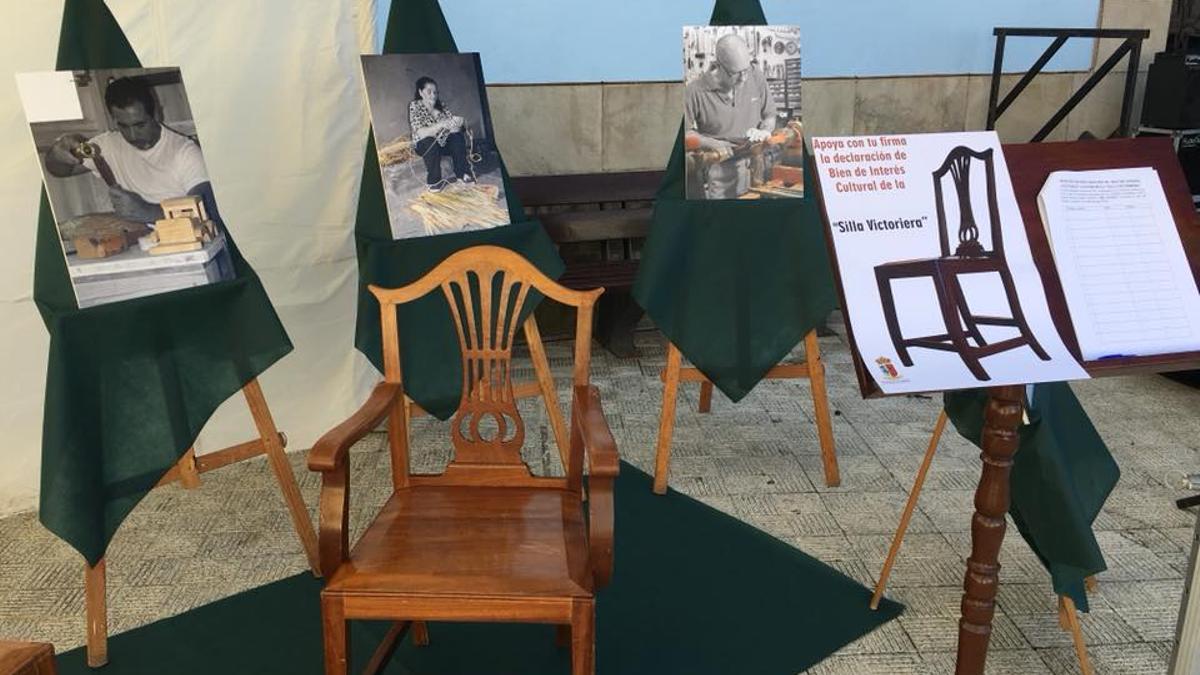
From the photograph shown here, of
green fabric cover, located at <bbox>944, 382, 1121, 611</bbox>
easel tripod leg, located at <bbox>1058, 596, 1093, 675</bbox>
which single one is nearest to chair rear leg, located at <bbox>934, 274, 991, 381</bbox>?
green fabric cover, located at <bbox>944, 382, 1121, 611</bbox>

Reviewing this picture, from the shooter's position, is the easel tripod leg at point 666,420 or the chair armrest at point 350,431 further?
the easel tripod leg at point 666,420

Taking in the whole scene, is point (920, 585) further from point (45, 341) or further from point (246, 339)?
point (45, 341)

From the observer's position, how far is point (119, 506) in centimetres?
202

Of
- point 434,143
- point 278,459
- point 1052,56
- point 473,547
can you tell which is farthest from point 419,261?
point 1052,56

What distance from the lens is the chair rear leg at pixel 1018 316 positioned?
153 centimetres

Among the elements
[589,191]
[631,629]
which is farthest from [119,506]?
[589,191]

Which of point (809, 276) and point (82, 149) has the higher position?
point (82, 149)

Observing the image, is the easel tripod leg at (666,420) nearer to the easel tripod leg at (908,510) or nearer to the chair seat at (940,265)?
the easel tripod leg at (908,510)

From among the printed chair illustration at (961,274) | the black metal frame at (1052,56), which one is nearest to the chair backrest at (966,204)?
the printed chair illustration at (961,274)

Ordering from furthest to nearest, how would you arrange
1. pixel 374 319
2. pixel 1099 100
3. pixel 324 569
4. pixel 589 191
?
pixel 1099 100 < pixel 589 191 < pixel 374 319 < pixel 324 569

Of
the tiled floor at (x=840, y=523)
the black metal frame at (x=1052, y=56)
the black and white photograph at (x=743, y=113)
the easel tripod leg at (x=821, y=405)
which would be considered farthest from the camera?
the black metal frame at (x=1052, y=56)

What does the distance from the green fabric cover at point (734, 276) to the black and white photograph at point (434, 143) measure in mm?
519

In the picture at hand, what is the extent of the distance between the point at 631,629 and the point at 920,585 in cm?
78

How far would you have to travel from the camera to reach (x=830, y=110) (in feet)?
15.1
